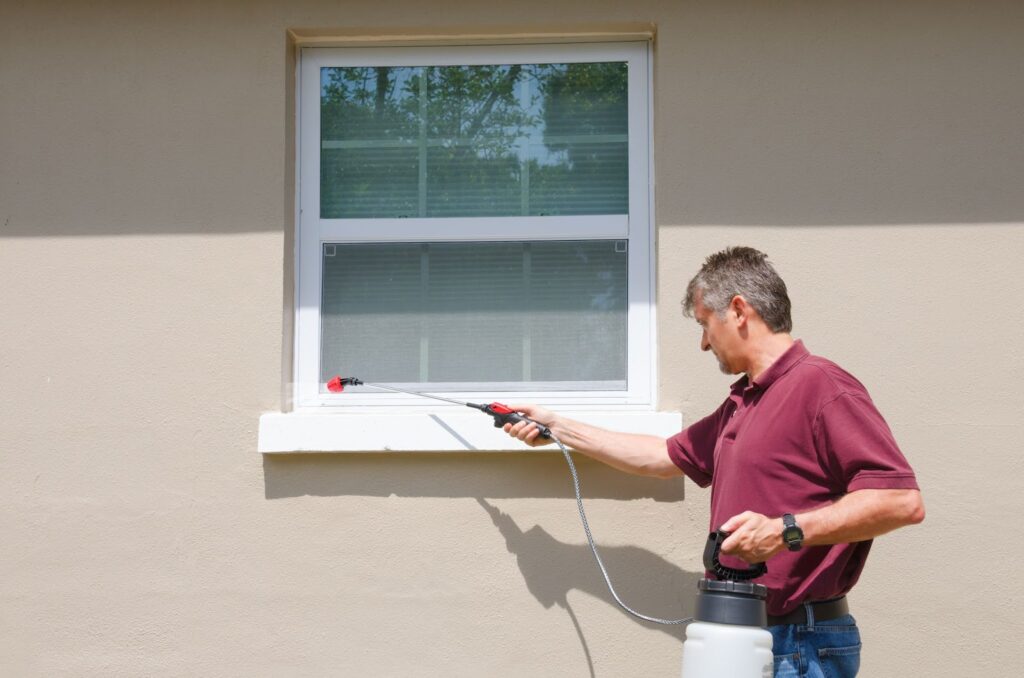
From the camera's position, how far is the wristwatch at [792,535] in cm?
246

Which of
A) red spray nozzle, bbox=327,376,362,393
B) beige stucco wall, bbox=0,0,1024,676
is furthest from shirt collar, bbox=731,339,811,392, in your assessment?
red spray nozzle, bbox=327,376,362,393

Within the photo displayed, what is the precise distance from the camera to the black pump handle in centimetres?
252

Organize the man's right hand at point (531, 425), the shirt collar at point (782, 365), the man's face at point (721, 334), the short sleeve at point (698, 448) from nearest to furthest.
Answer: the shirt collar at point (782, 365), the man's face at point (721, 334), the short sleeve at point (698, 448), the man's right hand at point (531, 425)

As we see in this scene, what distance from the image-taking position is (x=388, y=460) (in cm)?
340

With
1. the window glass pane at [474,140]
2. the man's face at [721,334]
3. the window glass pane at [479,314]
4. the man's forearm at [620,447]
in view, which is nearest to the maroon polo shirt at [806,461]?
the man's face at [721,334]

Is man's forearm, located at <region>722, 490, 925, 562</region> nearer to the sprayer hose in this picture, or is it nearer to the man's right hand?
the sprayer hose

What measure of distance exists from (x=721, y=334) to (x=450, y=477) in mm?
951

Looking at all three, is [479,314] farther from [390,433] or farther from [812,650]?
[812,650]

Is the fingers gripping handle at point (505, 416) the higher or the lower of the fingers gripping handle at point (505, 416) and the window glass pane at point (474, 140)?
the lower

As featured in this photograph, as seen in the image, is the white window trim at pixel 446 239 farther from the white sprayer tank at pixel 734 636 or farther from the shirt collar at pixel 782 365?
the white sprayer tank at pixel 734 636

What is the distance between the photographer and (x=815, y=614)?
2648 millimetres

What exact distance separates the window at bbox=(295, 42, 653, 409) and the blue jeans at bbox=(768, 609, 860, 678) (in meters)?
1.03

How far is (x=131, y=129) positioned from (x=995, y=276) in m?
2.56

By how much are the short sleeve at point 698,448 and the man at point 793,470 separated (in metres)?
0.06
